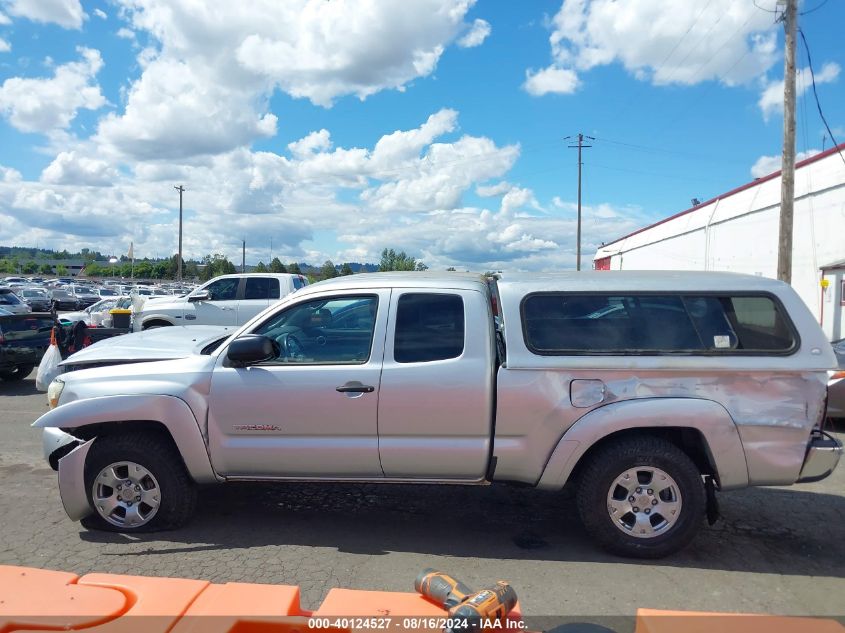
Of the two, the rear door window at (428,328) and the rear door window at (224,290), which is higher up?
the rear door window at (224,290)

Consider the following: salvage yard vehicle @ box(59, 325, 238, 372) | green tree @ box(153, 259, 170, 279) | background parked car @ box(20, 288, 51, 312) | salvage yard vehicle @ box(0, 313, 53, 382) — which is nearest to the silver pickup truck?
salvage yard vehicle @ box(59, 325, 238, 372)

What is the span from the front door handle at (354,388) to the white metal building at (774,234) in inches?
712

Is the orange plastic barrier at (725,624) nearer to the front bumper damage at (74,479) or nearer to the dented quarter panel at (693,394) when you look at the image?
the dented quarter panel at (693,394)

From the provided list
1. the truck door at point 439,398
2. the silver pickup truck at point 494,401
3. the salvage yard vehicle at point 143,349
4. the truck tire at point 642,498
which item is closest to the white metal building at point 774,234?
the silver pickup truck at point 494,401

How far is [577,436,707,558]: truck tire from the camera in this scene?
4262 mm

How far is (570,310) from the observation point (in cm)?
455

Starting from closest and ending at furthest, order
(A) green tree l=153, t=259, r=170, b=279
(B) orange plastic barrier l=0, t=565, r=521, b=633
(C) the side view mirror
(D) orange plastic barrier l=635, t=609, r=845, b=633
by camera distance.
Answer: (D) orange plastic barrier l=635, t=609, r=845, b=633
(B) orange plastic barrier l=0, t=565, r=521, b=633
(C) the side view mirror
(A) green tree l=153, t=259, r=170, b=279

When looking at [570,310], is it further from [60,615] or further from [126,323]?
[126,323]

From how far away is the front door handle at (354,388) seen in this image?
175 inches

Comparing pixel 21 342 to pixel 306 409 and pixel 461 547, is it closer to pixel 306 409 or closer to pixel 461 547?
pixel 306 409

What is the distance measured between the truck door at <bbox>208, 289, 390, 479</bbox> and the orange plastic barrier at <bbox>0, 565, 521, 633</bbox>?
1631 mm

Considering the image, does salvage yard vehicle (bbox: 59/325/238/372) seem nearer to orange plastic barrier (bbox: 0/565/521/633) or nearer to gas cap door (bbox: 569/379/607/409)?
orange plastic barrier (bbox: 0/565/521/633)

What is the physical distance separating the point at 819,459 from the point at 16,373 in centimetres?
1267

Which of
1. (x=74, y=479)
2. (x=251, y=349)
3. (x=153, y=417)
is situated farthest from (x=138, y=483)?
(x=251, y=349)
